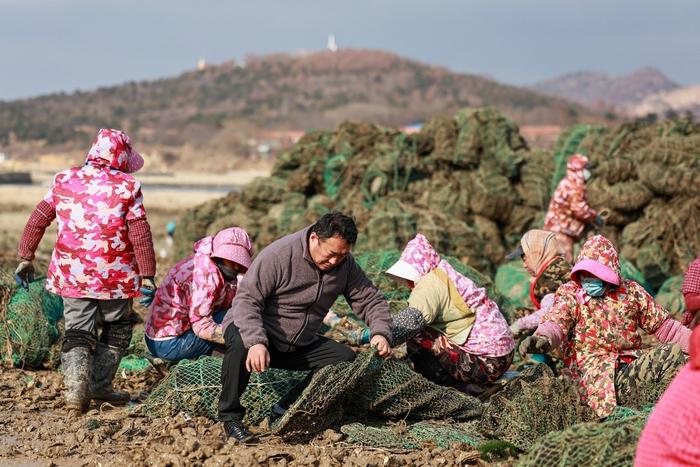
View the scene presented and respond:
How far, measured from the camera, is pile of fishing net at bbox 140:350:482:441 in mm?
4938

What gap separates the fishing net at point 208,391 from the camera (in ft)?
16.5

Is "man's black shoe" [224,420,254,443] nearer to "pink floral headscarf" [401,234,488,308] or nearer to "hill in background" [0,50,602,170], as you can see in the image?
"pink floral headscarf" [401,234,488,308]

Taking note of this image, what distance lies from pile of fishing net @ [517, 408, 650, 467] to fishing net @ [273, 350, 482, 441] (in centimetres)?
115

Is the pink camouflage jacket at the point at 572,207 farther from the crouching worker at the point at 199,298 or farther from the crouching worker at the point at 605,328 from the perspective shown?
the crouching worker at the point at 199,298

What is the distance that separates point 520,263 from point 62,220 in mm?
4769

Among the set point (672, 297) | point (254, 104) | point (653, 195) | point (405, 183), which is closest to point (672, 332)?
point (672, 297)

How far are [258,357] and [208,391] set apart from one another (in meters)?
0.72

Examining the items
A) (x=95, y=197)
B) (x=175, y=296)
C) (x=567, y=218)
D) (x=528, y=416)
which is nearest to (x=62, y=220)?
(x=95, y=197)

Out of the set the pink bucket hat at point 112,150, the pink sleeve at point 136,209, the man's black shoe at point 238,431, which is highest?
the pink bucket hat at point 112,150

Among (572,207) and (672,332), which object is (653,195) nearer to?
(572,207)

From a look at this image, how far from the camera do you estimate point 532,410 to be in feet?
15.3

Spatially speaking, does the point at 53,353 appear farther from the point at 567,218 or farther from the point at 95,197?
the point at 567,218

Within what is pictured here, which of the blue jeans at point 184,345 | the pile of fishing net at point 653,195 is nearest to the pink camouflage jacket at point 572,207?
the pile of fishing net at point 653,195

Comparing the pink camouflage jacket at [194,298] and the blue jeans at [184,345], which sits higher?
the pink camouflage jacket at [194,298]
